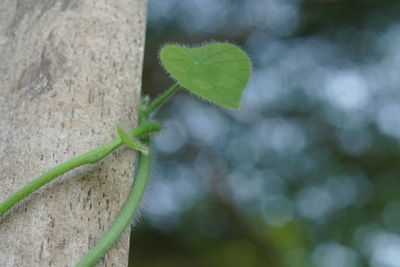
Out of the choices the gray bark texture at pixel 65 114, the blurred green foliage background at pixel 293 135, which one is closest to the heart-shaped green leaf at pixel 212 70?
the gray bark texture at pixel 65 114

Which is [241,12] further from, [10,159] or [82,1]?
[10,159]

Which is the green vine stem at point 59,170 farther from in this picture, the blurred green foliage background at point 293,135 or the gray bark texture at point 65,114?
the blurred green foliage background at point 293,135

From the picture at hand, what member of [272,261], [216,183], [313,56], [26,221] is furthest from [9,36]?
[313,56]

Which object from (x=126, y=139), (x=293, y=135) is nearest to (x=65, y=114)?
(x=126, y=139)

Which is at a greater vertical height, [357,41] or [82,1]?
[82,1]

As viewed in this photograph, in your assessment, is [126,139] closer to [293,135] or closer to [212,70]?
[212,70]

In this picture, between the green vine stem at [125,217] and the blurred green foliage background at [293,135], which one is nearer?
the green vine stem at [125,217]

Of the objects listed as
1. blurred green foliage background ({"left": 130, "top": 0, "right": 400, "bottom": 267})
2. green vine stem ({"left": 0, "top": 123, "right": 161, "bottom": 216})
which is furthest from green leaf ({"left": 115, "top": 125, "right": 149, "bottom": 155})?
blurred green foliage background ({"left": 130, "top": 0, "right": 400, "bottom": 267})

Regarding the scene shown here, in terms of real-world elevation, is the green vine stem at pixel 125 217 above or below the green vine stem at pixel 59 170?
below
